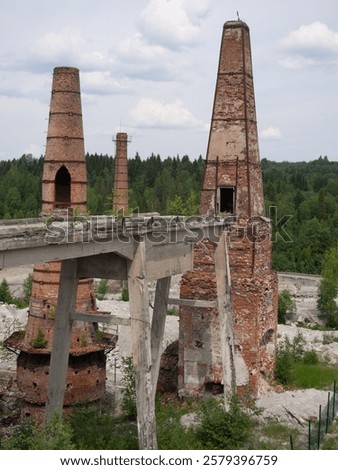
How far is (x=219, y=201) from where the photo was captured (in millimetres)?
16344

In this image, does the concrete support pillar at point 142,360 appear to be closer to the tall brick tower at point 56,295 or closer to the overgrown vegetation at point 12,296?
the tall brick tower at point 56,295

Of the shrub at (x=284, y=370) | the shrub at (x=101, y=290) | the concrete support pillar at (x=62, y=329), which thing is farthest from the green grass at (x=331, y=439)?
the shrub at (x=101, y=290)

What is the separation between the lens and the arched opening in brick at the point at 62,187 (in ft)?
49.7

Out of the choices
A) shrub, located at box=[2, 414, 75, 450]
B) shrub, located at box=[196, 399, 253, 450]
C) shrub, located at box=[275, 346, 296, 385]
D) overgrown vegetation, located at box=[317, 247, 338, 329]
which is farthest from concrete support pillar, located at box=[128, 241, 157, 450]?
overgrown vegetation, located at box=[317, 247, 338, 329]

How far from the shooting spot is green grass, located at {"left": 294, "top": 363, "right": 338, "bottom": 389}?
667 inches

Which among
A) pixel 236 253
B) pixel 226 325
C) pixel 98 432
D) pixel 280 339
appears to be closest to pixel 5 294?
pixel 280 339

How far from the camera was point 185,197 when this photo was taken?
6172 cm

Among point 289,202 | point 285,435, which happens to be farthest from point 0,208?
point 285,435

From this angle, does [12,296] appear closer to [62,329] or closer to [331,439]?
[62,329]

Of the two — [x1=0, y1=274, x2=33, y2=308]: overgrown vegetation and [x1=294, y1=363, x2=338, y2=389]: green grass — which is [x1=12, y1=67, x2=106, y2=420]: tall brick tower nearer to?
[x1=294, y1=363, x2=338, y2=389]: green grass

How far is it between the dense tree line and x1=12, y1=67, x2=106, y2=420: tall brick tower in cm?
1494

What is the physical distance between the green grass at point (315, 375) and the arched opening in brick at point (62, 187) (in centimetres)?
854

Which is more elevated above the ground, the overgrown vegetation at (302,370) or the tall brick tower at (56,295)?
the tall brick tower at (56,295)

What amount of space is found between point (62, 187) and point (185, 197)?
46572 mm
